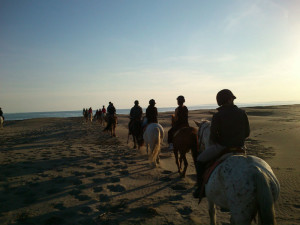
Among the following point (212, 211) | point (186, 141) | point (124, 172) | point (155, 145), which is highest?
point (186, 141)

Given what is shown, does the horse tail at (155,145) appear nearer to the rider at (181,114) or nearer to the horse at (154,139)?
the horse at (154,139)

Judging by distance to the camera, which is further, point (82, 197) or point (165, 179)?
point (165, 179)

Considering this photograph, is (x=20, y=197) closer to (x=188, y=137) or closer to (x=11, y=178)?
(x=11, y=178)

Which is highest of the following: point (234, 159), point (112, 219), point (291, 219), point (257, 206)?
point (234, 159)

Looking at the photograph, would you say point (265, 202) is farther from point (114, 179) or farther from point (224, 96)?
point (114, 179)

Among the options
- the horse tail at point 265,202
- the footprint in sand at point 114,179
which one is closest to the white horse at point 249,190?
the horse tail at point 265,202

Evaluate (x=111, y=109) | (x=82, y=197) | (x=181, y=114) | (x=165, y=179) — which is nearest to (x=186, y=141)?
(x=181, y=114)

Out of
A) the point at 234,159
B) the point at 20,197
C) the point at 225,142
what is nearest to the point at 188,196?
the point at 225,142

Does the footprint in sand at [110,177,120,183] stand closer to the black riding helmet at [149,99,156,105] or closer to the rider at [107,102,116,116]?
the black riding helmet at [149,99,156,105]

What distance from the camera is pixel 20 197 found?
4.58 m

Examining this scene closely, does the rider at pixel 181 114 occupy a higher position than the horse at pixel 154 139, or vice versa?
the rider at pixel 181 114

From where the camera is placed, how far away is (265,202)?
7.61 feet

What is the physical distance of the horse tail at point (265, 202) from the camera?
2316 millimetres

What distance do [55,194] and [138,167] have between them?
326 centimetres
